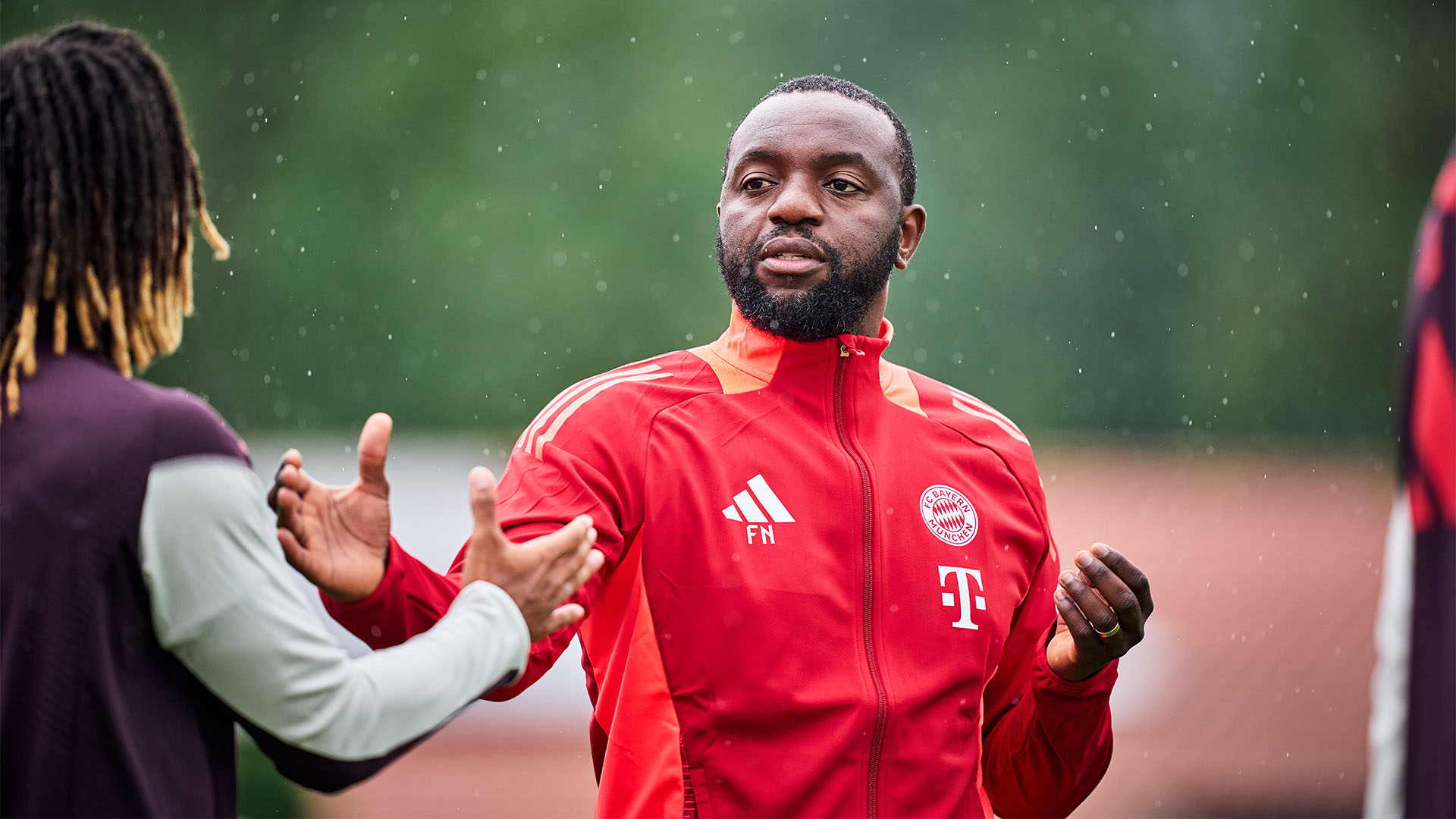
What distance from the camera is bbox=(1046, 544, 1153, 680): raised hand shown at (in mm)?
2961

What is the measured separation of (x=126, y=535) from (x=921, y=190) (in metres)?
15.5

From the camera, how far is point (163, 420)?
1.92 m

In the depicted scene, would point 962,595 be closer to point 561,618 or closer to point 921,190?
point 561,618

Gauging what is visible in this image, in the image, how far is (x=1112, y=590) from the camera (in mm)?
2959

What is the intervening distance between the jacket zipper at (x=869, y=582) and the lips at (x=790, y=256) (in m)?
0.19

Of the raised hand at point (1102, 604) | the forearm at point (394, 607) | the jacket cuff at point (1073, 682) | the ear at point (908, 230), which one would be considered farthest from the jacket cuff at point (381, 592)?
the ear at point (908, 230)

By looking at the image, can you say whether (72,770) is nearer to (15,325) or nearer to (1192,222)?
(15,325)

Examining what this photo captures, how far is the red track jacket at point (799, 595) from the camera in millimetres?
2855

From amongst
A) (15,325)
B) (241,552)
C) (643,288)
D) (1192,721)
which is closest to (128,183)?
(15,325)

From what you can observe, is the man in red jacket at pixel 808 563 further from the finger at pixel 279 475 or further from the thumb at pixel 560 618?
the thumb at pixel 560 618

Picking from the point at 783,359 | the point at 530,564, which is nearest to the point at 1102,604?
the point at 783,359

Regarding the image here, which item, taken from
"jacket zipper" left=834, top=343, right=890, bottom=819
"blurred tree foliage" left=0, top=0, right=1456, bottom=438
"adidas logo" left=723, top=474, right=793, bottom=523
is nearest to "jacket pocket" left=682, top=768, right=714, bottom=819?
"jacket zipper" left=834, top=343, right=890, bottom=819

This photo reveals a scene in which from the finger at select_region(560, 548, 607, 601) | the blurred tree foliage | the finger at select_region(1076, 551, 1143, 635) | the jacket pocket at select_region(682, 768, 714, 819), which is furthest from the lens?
the blurred tree foliage

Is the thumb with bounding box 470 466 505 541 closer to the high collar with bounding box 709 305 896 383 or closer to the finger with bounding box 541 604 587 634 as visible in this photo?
the finger with bounding box 541 604 587 634
